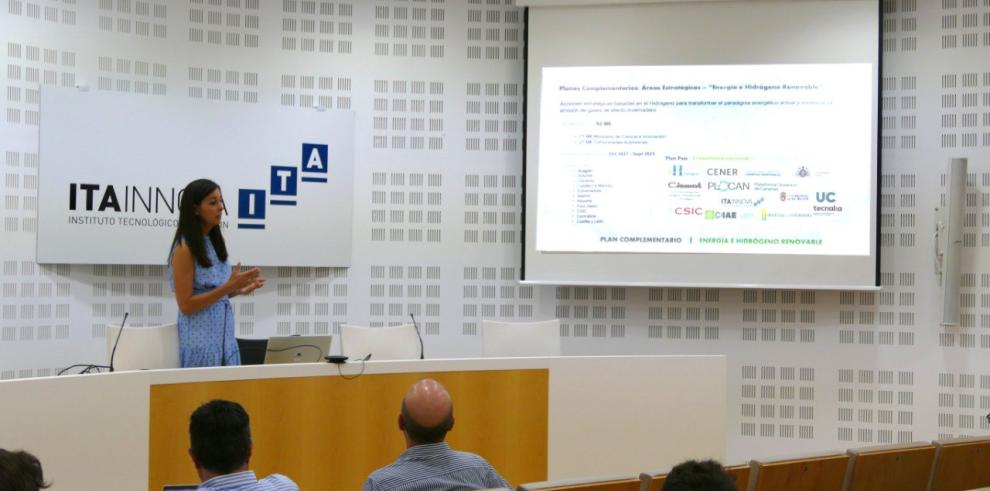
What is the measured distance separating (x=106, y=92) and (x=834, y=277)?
5311 millimetres

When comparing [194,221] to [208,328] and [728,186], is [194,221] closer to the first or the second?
[208,328]

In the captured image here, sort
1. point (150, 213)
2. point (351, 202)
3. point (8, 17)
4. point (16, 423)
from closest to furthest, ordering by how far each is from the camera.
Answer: point (16, 423) < point (8, 17) < point (150, 213) < point (351, 202)

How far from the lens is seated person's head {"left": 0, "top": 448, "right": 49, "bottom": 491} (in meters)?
1.60

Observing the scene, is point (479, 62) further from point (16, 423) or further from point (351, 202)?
point (16, 423)

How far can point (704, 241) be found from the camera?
6.43 meters

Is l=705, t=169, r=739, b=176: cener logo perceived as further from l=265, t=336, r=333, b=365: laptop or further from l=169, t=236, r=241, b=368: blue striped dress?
l=169, t=236, r=241, b=368: blue striped dress

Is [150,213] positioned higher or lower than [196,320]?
higher

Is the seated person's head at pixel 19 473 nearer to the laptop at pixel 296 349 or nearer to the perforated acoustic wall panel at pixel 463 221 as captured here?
the laptop at pixel 296 349

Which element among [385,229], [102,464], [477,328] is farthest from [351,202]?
[102,464]

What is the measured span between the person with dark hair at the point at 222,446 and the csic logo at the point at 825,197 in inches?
202

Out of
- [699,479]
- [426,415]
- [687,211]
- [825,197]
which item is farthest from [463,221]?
[699,479]

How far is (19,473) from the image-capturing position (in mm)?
1631

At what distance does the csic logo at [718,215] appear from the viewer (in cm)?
641

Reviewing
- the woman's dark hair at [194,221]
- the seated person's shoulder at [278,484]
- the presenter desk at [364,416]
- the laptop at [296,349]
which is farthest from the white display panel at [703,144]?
the seated person's shoulder at [278,484]
